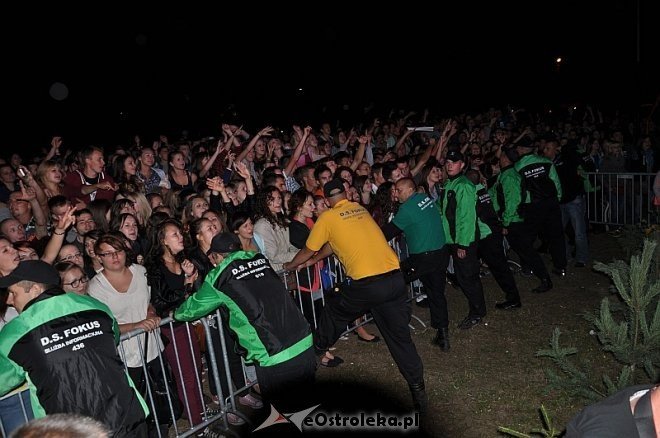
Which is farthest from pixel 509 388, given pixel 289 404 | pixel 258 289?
pixel 258 289

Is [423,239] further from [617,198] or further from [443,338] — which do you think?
[617,198]

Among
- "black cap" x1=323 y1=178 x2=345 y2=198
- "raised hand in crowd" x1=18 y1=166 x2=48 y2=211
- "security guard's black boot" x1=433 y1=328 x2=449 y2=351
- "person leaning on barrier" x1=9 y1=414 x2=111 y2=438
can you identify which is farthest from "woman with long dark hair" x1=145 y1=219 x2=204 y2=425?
"person leaning on barrier" x1=9 y1=414 x2=111 y2=438

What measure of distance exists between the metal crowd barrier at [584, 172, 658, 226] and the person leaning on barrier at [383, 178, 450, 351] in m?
6.73

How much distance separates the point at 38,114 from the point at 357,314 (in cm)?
2079

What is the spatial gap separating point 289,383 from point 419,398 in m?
1.66

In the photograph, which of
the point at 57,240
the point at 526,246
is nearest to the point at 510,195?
the point at 526,246

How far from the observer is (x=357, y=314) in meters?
5.61

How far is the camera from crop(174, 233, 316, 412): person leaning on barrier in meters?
4.35

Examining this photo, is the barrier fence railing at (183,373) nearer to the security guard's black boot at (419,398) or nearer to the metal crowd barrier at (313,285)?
the metal crowd barrier at (313,285)

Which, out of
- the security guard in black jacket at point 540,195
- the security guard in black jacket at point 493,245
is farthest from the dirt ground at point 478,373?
the security guard in black jacket at point 540,195

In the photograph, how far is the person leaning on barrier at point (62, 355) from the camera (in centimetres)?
335

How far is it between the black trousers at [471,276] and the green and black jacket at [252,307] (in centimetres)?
346

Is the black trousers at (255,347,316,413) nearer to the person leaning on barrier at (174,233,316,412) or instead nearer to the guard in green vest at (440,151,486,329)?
the person leaning on barrier at (174,233,316,412)

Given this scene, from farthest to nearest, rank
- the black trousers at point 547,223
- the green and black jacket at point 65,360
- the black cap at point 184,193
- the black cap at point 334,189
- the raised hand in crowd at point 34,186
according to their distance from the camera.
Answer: the black trousers at point 547,223, the black cap at point 184,193, the raised hand in crowd at point 34,186, the black cap at point 334,189, the green and black jacket at point 65,360
